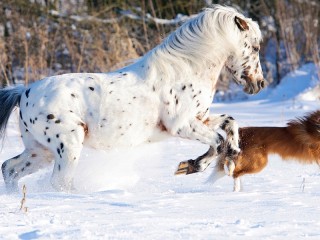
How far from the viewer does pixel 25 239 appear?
12.6 feet

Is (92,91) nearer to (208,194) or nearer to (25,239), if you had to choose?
(208,194)

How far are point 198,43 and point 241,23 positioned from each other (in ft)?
1.41

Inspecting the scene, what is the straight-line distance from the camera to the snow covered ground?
4.04 m

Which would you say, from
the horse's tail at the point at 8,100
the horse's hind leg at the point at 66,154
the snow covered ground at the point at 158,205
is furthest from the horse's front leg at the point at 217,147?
the horse's tail at the point at 8,100

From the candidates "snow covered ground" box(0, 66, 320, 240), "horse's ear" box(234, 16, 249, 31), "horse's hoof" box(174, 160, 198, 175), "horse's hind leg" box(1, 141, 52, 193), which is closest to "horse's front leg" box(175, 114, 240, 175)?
"horse's hoof" box(174, 160, 198, 175)

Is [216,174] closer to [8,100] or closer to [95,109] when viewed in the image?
[95,109]

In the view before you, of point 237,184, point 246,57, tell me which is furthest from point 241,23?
point 237,184

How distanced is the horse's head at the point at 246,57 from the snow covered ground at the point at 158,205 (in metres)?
0.94

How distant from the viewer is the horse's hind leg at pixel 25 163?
626cm

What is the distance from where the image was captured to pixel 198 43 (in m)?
6.36

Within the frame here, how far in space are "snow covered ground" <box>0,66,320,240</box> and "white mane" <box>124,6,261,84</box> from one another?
1097mm

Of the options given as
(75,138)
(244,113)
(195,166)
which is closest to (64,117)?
(75,138)

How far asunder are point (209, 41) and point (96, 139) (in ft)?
4.21

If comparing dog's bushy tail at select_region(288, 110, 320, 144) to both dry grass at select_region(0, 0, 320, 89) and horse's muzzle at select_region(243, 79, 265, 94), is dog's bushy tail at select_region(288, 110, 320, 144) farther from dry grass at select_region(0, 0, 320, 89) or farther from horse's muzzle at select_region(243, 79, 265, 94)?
dry grass at select_region(0, 0, 320, 89)
